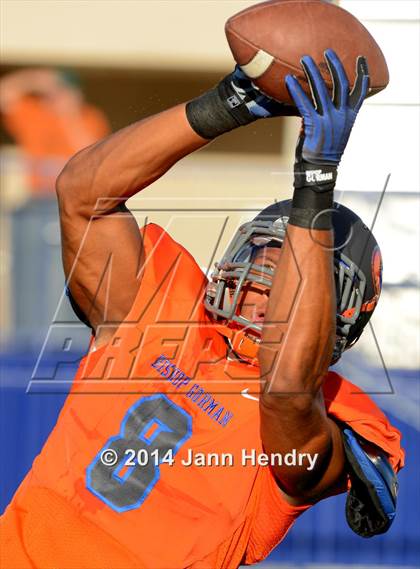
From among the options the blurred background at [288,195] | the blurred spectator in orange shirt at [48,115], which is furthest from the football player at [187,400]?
the blurred spectator in orange shirt at [48,115]

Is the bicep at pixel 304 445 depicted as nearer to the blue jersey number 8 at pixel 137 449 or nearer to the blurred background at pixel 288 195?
the blue jersey number 8 at pixel 137 449

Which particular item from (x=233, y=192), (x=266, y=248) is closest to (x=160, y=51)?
(x=233, y=192)

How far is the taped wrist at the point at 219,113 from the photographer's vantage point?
248 cm

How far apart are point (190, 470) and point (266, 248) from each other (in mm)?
571

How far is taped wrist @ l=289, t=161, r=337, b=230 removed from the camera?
7.53ft

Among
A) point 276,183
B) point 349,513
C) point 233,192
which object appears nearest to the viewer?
point 349,513

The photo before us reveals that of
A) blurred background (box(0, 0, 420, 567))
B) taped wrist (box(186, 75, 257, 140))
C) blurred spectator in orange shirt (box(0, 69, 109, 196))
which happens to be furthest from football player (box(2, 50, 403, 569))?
blurred spectator in orange shirt (box(0, 69, 109, 196))

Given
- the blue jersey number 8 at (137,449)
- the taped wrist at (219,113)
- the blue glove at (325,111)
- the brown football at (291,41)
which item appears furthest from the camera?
the blue jersey number 8 at (137,449)

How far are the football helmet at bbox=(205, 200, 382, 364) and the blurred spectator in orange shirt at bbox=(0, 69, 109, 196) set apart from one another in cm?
661

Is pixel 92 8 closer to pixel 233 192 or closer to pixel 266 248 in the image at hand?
pixel 233 192

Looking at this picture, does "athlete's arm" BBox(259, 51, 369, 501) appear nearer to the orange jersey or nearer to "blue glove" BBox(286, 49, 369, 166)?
"blue glove" BBox(286, 49, 369, 166)

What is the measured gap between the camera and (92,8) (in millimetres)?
8211

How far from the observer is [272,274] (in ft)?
8.61

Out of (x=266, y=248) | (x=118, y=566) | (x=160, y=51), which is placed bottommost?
(x=160, y=51)
